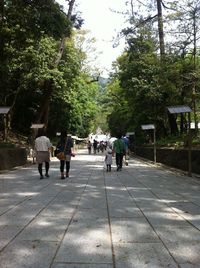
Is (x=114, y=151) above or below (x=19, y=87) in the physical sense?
below

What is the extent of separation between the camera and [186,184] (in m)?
14.5

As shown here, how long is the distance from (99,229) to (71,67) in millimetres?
30109

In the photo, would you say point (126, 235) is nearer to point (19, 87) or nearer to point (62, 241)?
point (62, 241)

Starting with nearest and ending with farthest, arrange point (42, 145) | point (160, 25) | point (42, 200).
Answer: point (42, 200)
point (42, 145)
point (160, 25)

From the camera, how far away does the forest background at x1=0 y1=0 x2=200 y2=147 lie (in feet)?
65.1

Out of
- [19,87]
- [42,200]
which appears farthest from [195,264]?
[19,87]

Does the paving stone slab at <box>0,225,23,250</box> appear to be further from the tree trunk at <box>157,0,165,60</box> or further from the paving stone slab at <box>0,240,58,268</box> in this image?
the tree trunk at <box>157,0,165,60</box>

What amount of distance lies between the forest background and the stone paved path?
10.1m

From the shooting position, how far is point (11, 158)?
22.7 meters

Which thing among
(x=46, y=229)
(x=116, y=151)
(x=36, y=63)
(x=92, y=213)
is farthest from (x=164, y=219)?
(x=36, y=63)

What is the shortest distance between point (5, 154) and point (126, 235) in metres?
15.3

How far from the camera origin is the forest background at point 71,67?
19844 millimetres

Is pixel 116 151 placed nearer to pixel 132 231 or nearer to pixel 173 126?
pixel 132 231

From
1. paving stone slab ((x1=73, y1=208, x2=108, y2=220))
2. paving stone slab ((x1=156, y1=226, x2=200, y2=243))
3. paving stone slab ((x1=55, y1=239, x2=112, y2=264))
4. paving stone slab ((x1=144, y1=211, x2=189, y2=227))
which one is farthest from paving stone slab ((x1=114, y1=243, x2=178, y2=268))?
paving stone slab ((x1=73, y1=208, x2=108, y2=220))
